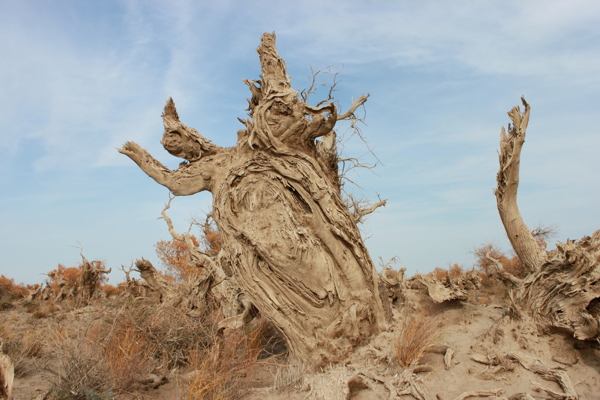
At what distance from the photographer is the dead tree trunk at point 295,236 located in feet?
17.0

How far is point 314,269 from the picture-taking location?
17.0 ft

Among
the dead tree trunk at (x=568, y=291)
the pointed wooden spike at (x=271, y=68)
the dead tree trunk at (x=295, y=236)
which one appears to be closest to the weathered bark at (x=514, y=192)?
the dead tree trunk at (x=568, y=291)

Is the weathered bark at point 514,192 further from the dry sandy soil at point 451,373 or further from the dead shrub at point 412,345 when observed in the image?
the dead shrub at point 412,345

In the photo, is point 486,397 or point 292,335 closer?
point 486,397

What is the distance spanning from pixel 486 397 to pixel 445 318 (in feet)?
7.87

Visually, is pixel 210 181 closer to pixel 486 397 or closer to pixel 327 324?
pixel 327 324

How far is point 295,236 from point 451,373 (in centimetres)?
251

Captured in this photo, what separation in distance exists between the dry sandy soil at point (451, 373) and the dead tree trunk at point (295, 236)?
48 cm

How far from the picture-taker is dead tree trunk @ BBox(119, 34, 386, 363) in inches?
203

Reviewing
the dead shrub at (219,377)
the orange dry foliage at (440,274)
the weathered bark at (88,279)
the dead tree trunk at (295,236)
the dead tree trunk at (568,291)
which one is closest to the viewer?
the dead shrub at (219,377)

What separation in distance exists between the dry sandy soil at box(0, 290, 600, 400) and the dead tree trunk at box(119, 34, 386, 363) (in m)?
0.48

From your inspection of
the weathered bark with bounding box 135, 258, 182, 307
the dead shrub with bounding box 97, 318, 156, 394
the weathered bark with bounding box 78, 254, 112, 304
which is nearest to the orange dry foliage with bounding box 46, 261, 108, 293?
the weathered bark with bounding box 78, 254, 112, 304

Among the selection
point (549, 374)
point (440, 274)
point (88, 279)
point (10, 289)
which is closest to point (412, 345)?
point (549, 374)

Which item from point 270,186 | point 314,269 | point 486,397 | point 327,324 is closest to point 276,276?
point 314,269
